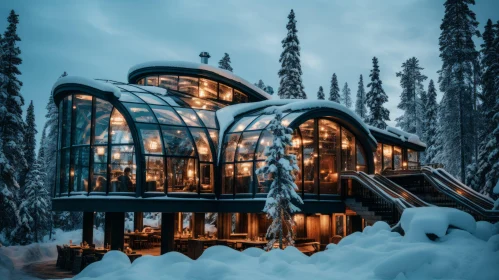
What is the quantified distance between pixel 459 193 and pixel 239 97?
46.0 ft

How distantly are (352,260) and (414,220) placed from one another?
5.31ft

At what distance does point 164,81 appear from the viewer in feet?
93.6

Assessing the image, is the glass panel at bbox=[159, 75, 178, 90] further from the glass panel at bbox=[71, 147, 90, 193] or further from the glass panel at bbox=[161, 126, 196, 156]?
the glass panel at bbox=[71, 147, 90, 193]

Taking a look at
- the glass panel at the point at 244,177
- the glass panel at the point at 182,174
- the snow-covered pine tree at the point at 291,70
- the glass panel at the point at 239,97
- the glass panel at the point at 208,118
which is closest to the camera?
the glass panel at the point at 182,174

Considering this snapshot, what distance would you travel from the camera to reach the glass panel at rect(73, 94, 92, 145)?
22.4 metres

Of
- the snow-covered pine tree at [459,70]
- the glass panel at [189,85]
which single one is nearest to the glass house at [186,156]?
the glass panel at [189,85]

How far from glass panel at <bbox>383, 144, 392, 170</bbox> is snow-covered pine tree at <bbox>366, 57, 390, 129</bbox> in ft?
41.7

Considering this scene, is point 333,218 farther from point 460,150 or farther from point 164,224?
point 460,150

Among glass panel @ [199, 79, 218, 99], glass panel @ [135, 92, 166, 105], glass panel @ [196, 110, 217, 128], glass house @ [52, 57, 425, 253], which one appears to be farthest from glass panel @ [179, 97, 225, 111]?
glass panel @ [135, 92, 166, 105]

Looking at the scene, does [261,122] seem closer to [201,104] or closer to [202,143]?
[202,143]

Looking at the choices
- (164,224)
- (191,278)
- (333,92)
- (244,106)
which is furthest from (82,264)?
(333,92)

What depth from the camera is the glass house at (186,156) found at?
849 inches

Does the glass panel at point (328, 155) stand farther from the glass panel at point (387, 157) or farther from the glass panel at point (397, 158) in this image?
the glass panel at point (397, 158)

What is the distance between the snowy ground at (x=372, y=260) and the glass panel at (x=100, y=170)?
14193 millimetres
